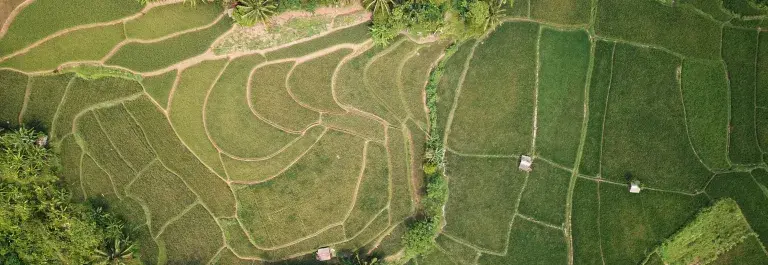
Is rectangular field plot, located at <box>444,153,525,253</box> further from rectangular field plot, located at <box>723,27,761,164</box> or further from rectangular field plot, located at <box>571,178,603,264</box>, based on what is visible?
rectangular field plot, located at <box>723,27,761,164</box>

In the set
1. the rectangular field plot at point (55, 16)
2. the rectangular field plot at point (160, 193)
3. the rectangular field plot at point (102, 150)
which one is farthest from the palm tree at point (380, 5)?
the rectangular field plot at point (102, 150)

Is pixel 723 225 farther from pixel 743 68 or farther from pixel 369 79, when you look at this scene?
pixel 369 79

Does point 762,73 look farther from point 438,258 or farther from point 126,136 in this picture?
point 126,136

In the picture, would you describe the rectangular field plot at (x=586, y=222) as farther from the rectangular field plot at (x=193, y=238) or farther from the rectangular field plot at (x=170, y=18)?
the rectangular field plot at (x=170, y=18)

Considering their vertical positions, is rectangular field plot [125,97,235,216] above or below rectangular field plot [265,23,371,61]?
below

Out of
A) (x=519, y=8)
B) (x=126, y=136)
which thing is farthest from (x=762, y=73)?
(x=126, y=136)

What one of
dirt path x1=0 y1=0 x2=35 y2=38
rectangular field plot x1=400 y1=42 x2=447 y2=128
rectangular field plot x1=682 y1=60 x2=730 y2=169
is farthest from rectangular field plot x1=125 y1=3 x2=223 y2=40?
rectangular field plot x1=682 y1=60 x2=730 y2=169

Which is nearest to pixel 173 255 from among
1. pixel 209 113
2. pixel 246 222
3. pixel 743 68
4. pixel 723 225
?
pixel 246 222
